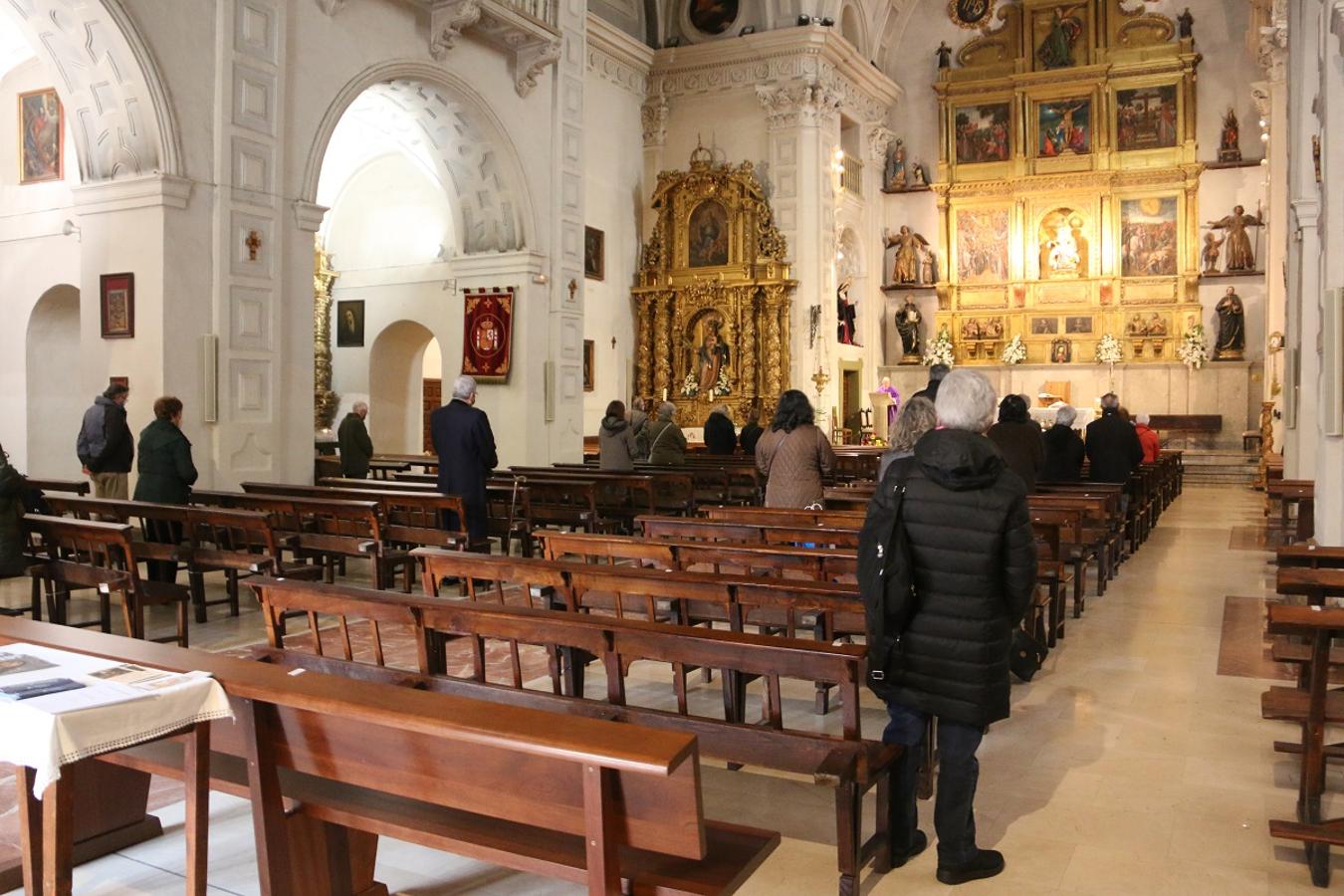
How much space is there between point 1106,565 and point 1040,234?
19.5 meters

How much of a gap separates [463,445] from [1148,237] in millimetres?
22396

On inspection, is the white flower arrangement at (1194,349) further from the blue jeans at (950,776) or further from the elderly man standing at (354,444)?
the blue jeans at (950,776)

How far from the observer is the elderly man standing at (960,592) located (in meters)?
3.47

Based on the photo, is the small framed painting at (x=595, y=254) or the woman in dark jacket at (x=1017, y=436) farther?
the small framed painting at (x=595, y=254)

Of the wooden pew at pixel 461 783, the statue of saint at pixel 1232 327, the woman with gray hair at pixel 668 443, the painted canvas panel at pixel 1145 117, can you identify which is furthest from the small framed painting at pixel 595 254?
the wooden pew at pixel 461 783

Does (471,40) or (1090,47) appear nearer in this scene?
(471,40)

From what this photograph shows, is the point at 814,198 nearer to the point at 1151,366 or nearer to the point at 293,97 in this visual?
the point at 1151,366

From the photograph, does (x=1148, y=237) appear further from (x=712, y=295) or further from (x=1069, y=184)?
(x=712, y=295)

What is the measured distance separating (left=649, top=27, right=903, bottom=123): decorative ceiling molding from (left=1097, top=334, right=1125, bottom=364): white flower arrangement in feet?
26.4

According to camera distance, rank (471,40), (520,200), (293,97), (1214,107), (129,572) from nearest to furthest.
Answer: (129,572)
(293,97)
(471,40)
(520,200)
(1214,107)

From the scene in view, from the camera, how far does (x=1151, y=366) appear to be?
26.1 m

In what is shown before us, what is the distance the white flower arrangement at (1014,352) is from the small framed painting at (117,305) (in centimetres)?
2112

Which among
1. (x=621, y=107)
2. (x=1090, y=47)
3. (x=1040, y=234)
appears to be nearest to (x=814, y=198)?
(x=621, y=107)

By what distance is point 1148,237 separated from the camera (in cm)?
2659
